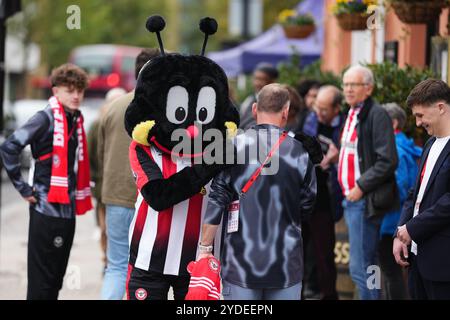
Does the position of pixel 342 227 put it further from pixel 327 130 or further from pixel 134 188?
pixel 134 188

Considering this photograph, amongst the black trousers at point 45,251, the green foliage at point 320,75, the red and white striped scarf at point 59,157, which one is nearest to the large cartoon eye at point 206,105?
the red and white striped scarf at point 59,157

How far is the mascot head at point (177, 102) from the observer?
560 centimetres

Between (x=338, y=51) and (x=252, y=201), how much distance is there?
1304cm

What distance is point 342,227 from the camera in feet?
28.4

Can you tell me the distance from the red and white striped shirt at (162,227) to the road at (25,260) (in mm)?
2770

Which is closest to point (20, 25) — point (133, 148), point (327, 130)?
point (327, 130)

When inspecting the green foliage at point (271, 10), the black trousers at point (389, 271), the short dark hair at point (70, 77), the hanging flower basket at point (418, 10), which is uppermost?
the green foliage at point (271, 10)

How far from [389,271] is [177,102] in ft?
9.79

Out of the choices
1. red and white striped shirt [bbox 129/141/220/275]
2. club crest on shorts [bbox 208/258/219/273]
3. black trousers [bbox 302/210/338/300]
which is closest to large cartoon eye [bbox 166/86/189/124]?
red and white striped shirt [bbox 129/141/220/275]

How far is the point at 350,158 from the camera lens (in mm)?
7723

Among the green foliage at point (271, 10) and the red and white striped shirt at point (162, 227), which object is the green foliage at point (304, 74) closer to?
the red and white striped shirt at point (162, 227)

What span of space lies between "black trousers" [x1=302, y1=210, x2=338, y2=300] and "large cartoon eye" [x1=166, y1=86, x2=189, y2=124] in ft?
9.71

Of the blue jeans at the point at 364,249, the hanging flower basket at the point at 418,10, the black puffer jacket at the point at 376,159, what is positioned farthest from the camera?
the hanging flower basket at the point at 418,10

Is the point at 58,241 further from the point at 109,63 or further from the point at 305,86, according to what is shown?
the point at 109,63
